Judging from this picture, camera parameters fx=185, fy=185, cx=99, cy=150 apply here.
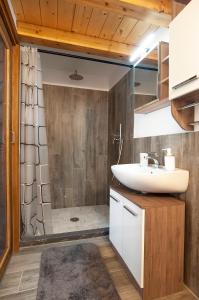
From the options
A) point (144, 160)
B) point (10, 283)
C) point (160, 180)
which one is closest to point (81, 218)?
point (10, 283)

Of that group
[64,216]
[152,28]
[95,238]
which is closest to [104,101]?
[152,28]

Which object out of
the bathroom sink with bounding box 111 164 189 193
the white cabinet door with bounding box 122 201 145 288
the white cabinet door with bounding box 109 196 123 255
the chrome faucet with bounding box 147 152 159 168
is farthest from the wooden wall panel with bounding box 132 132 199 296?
the white cabinet door with bounding box 109 196 123 255

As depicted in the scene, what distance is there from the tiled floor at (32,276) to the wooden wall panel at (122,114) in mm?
1150

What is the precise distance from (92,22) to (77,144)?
181 centimetres

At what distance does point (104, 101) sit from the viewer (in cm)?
325

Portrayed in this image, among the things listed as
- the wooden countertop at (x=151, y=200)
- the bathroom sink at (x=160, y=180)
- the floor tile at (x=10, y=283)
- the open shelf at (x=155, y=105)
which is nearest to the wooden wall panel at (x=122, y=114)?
the open shelf at (x=155, y=105)

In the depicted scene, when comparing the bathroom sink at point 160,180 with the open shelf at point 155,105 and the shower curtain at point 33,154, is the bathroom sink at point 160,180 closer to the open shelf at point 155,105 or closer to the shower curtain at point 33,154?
the open shelf at point 155,105

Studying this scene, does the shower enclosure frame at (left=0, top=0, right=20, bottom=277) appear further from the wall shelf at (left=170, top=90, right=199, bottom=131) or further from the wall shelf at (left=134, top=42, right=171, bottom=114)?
the wall shelf at (left=170, top=90, right=199, bottom=131)

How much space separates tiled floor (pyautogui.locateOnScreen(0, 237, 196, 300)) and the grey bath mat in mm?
50

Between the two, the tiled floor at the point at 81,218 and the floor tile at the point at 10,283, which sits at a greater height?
the tiled floor at the point at 81,218

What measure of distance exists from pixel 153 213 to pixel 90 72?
93.3 inches

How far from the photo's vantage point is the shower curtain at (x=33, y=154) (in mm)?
1913

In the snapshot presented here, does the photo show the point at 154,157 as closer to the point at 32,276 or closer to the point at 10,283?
the point at 32,276

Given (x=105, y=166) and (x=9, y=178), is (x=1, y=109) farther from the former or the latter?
(x=105, y=166)
